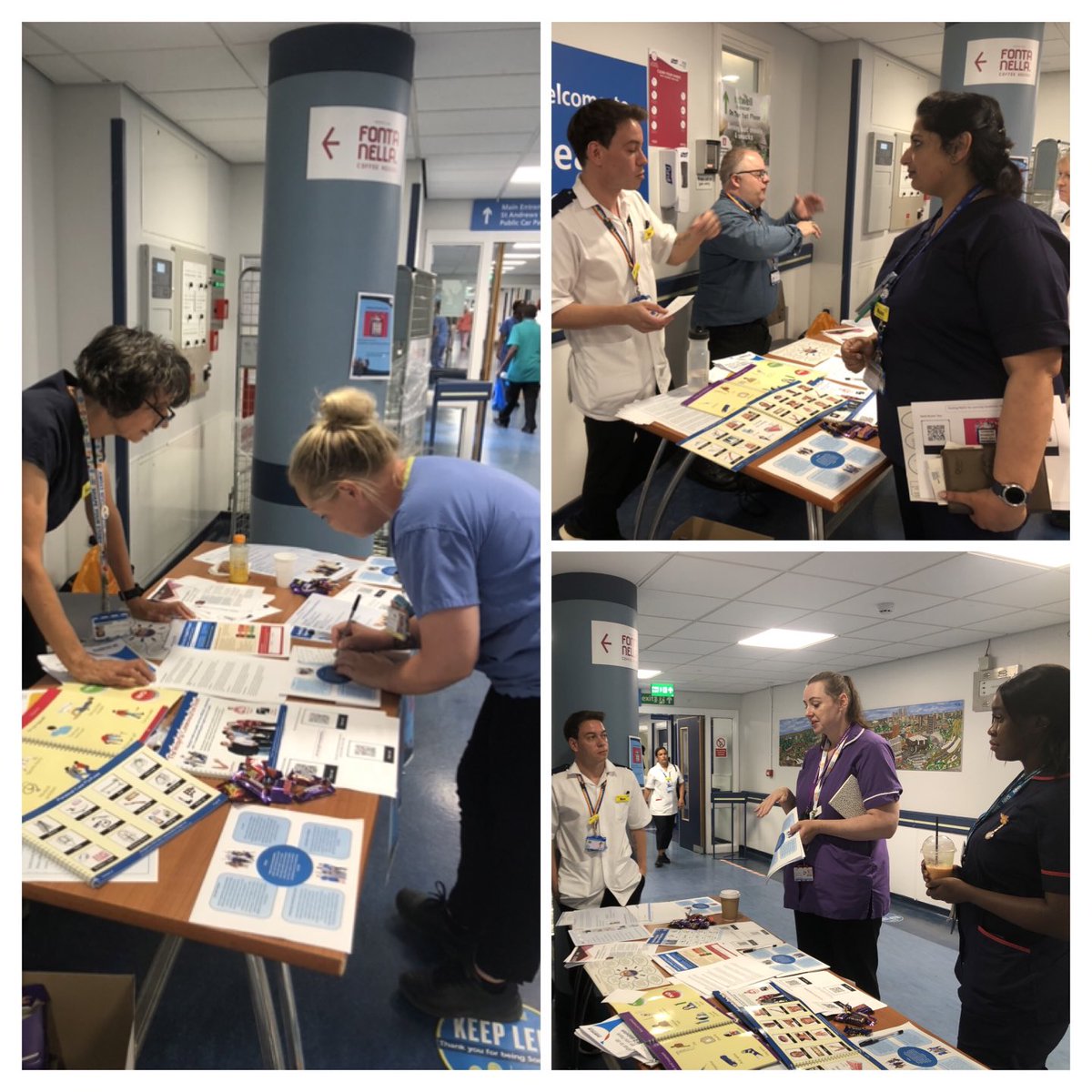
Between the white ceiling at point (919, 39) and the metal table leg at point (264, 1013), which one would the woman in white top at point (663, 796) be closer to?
the metal table leg at point (264, 1013)

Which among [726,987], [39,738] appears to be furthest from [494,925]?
[39,738]

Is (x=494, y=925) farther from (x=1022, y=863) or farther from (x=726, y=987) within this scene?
(x=1022, y=863)

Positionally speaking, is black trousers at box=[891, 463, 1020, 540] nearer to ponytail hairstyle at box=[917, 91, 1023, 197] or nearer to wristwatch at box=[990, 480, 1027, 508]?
wristwatch at box=[990, 480, 1027, 508]

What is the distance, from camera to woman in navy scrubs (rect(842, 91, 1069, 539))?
132cm

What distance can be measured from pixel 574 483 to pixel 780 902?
4.44ft

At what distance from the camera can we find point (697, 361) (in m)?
2.45

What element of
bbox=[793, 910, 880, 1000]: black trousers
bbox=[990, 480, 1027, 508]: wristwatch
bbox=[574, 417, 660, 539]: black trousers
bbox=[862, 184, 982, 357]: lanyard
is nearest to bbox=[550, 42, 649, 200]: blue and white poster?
bbox=[574, 417, 660, 539]: black trousers

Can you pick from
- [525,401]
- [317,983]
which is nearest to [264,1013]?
[317,983]

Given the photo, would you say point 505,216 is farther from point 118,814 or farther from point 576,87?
point 118,814

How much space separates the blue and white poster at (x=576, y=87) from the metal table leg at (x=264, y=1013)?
1762 mm

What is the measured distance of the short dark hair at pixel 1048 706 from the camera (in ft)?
5.45

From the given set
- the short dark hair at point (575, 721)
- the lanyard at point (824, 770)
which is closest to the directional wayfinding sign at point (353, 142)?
the short dark hair at point (575, 721)

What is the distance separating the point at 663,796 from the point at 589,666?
1.73 ft

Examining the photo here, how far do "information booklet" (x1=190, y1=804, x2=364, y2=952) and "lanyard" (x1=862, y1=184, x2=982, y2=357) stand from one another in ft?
4.49
